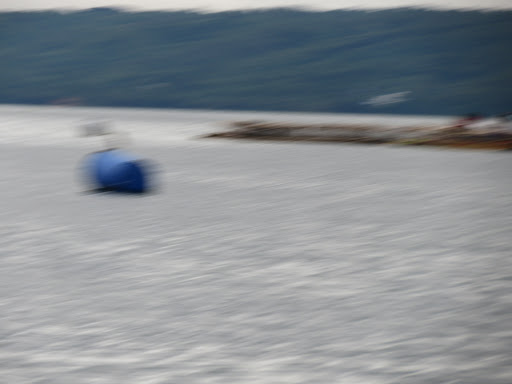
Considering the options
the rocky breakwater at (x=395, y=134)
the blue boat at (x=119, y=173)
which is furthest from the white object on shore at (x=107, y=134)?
the rocky breakwater at (x=395, y=134)

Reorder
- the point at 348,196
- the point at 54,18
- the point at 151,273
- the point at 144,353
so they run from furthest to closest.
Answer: the point at 54,18 → the point at 348,196 → the point at 151,273 → the point at 144,353

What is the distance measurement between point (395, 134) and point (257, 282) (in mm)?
17071

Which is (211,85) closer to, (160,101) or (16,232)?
→ (160,101)

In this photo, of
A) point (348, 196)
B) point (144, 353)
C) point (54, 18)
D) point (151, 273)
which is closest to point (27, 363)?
point (144, 353)

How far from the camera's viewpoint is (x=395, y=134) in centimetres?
2288

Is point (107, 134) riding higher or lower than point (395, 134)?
higher

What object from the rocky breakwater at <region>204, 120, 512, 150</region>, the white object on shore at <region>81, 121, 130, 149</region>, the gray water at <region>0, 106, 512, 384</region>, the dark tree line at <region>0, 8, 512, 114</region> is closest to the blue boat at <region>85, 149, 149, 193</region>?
the gray water at <region>0, 106, 512, 384</region>

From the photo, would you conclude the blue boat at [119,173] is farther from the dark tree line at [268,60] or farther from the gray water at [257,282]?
the dark tree line at [268,60]

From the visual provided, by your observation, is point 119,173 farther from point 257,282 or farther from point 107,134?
point 257,282

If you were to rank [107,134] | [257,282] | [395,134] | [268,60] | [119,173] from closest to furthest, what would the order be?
Result: 1. [257,282]
2. [119,173]
3. [107,134]
4. [395,134]
5. [268,60]

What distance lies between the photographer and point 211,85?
64.6m

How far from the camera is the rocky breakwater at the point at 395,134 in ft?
69.8

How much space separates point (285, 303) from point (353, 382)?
5.11 ft

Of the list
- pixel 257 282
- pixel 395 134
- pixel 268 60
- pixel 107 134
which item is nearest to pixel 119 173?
pixel 107 134
